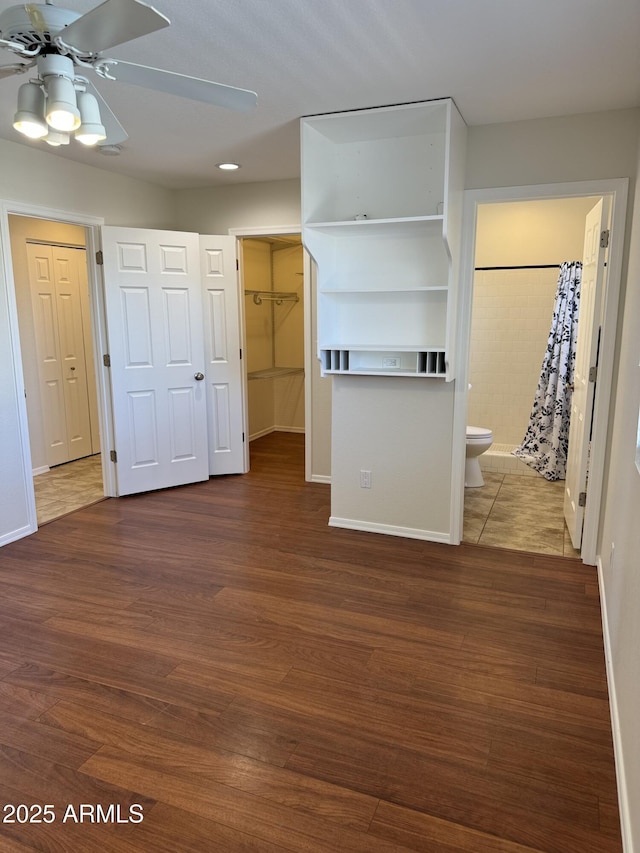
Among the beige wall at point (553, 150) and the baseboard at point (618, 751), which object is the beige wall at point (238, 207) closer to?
the beige wall at point (553, 150)

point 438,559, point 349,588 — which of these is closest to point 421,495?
point 438,559

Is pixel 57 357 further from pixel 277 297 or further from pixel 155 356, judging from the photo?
pixel 277 297

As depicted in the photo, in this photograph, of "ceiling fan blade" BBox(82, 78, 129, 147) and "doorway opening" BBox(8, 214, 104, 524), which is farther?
"doorway opening" BBox(8, 214, 104, 524)

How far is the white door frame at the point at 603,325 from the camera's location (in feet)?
10.1

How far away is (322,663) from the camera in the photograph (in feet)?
7.88

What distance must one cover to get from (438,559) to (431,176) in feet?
7.35

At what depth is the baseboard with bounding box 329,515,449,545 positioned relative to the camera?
365 cm

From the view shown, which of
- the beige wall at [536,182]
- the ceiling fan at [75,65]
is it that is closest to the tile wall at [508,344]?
the beige wall at [536,182]

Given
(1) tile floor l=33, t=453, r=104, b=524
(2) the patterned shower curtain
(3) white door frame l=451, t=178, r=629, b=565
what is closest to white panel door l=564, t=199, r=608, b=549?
(3) white door frame l=451, t=178, r=629, b=565

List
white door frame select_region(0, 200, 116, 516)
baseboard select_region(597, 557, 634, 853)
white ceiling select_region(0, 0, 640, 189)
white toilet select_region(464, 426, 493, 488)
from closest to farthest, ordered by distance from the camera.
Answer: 1. baseboard select_region(597, 557, 634, 853)
2. white ceiling select_region(0, 0, 640, 189)
3. white door frame select_region(0, 200, 116, 516)
4. white toilet select_region(464, 426, 493, 488)

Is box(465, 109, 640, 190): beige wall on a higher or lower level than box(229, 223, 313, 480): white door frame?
higher

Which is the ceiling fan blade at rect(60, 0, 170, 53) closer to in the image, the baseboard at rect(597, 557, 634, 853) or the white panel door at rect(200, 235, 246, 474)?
the baseboard at rect(597, 557, 634, 853)

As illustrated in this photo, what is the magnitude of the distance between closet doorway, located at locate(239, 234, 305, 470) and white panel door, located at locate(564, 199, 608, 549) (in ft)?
11.1

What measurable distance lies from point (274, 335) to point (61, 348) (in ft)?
8.12
